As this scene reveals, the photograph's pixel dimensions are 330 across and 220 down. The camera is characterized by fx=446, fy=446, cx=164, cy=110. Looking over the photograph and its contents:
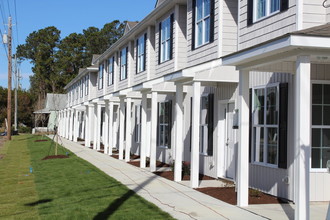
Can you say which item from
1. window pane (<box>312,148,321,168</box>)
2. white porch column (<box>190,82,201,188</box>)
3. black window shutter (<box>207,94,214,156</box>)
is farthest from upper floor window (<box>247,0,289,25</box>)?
black window shutter (<box>207,94,214,156</box>)

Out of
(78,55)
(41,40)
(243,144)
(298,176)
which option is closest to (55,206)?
(243,144)

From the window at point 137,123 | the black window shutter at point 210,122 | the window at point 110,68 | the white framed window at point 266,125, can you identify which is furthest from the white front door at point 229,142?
the window at point 110,68

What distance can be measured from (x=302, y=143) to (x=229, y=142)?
231 inches

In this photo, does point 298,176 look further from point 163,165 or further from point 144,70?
point 144,70

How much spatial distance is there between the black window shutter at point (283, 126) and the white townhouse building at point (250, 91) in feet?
0.07

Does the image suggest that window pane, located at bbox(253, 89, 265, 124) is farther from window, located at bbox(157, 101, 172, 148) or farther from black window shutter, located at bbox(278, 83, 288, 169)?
window, located at bbox(157, 101, 172, 148)

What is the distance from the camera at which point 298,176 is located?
708cm

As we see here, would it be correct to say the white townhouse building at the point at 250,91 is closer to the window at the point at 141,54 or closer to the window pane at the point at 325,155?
the window pane at the point at 325,155

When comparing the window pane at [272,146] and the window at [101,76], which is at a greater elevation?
the window at [101,76]

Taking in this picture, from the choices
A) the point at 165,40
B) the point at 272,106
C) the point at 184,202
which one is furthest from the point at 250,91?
the point at 165,40

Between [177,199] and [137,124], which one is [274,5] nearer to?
[177,199]

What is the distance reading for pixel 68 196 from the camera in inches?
408

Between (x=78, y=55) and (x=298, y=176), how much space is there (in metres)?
63.6

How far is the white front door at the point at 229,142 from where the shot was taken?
12648 mm
